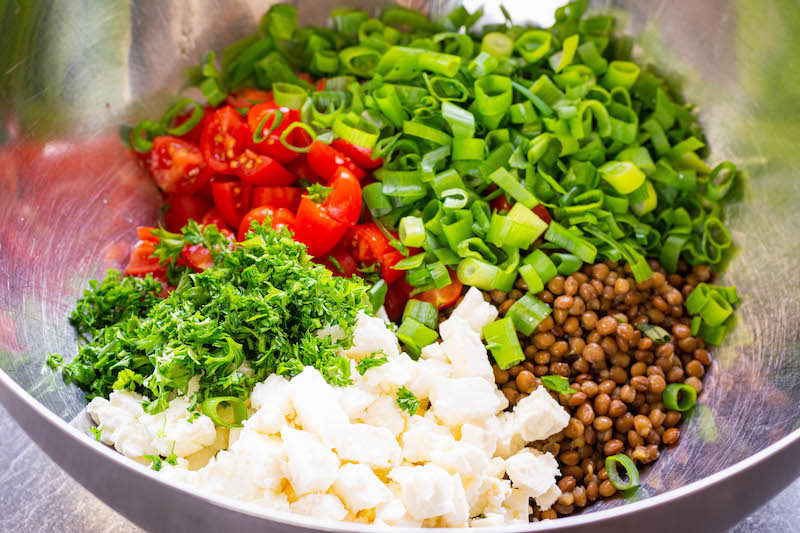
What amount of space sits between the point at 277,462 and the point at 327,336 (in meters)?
0.44

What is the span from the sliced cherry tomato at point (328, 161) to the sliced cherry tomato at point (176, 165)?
479mm

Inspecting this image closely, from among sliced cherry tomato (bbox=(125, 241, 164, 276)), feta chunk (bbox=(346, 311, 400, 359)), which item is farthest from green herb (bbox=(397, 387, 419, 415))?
sliced cherry tomato (bbox=(125, 241, 164, 276))

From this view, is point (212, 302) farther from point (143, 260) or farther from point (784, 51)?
point (784, 51)

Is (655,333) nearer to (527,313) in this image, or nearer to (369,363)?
(527,313)

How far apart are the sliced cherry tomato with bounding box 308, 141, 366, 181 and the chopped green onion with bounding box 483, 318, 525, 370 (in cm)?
79

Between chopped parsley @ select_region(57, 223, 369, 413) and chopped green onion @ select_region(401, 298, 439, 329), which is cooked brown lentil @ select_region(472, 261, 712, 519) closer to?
chopped green onion @ select_region(401, 298, 439, 329)

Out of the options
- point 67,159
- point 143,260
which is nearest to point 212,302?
point 143,260

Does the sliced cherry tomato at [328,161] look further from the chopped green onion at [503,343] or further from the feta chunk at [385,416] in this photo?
the feta chunk at [385,416]

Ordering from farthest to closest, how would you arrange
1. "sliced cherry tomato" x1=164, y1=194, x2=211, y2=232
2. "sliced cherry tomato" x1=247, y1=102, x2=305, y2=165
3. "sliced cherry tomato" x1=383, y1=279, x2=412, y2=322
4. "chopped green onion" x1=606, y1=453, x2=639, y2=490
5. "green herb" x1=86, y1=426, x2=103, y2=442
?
"sliced cherry tomato" x1=164, y1=194, x2=211, y2=232, "sliced cherry tomato" x1=247, y1=102, x2=305, y2=165, "sliced cherry tomato" x1=383, y1=279, x2=412, y2=322, "chopped green onion" x1=606, y1=453, x2=639, y2=490, "green herb" x1=86, y1=426, x2=103, y2=442

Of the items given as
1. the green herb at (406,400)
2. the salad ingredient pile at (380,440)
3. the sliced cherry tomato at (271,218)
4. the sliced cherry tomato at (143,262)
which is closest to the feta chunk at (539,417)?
the salad ingredient pile at (380,440)

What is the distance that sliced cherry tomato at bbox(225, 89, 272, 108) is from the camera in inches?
117

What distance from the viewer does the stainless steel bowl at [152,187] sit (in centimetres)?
213

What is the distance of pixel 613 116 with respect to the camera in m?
2.87

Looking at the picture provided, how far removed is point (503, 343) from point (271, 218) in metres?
0.94
